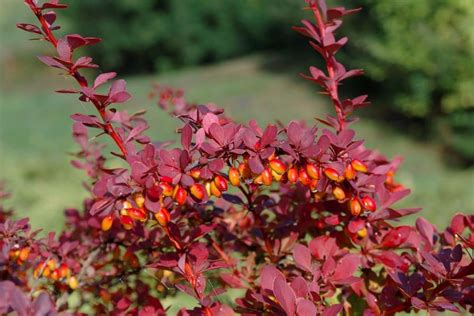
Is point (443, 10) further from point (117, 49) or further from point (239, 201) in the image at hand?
point (117, 49)

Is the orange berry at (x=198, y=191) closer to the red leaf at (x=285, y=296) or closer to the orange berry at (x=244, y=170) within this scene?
the orange berry at (x=244, y=170)

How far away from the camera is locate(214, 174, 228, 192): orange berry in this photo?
41.8 inches

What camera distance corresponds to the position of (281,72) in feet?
45.1

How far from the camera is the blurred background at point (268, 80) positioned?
6777mm

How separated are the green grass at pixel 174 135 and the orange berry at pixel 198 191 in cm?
167

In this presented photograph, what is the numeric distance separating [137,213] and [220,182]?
14cm

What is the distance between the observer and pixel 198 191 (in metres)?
1.04

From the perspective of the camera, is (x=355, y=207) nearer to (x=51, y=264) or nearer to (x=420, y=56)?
(x=51, y=264)

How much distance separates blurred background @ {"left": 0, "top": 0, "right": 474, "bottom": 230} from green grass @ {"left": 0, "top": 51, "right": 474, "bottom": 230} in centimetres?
2

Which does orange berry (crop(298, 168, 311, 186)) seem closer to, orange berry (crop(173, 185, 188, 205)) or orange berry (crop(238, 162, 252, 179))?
orange berry (crop(238, 162, 252, 179))

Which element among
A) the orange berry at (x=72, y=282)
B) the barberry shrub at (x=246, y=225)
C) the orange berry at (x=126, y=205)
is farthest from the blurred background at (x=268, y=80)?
the orange berry at (x=126, y=205)

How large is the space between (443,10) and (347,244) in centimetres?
757

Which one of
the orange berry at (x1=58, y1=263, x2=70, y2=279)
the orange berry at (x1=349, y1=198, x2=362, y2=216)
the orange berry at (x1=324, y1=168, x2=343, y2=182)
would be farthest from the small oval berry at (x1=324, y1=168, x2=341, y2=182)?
the orange berry at (x1=58, y1=263, x2=70, y2=279)

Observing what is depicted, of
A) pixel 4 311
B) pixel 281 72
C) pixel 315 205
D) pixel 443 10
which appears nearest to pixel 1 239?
pixel 4 311
